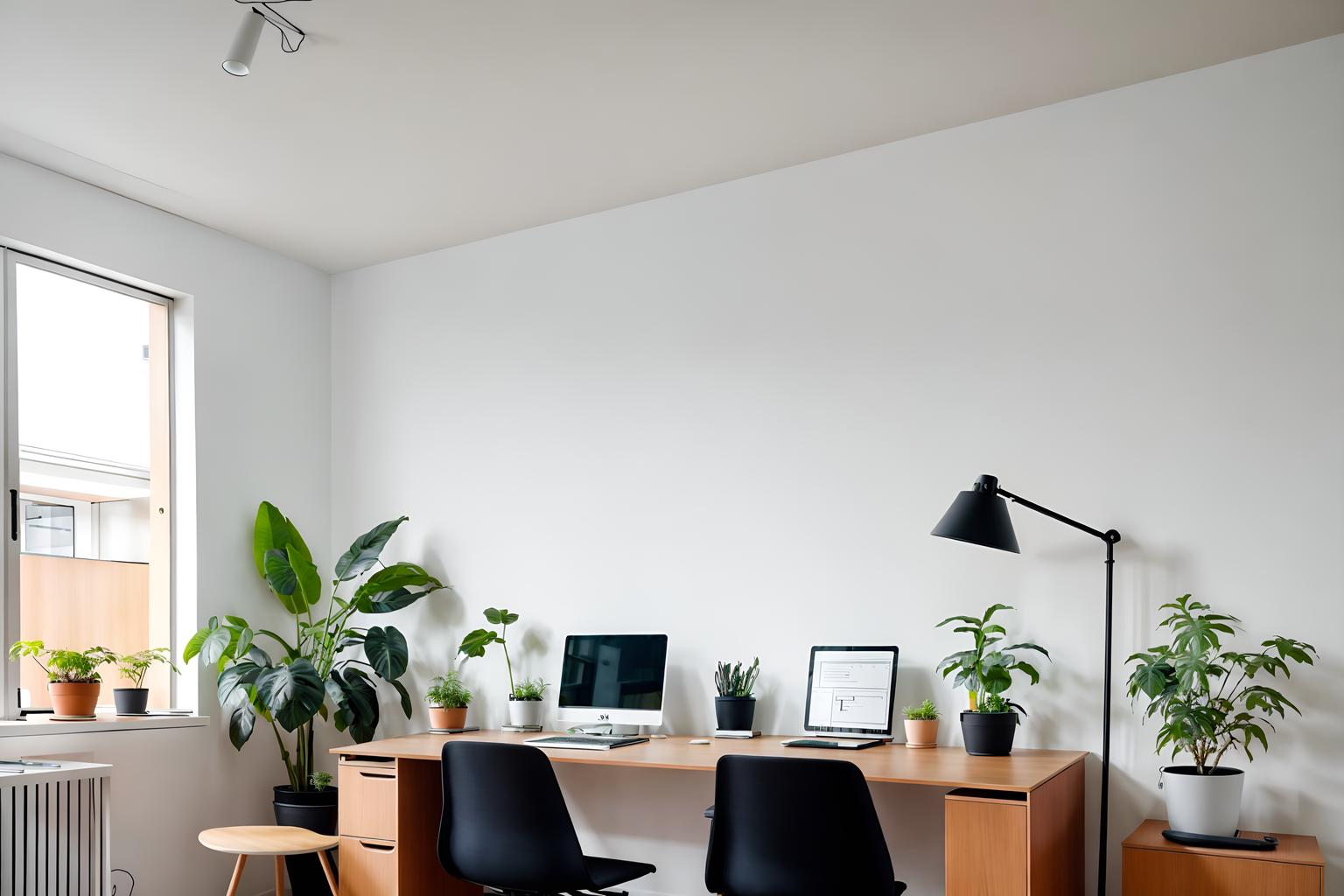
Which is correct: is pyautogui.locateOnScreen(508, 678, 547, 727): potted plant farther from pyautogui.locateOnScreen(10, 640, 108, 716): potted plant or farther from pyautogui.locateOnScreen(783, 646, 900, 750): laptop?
pyautogui.locateOnScreen(10, 640, 108, 716): potted plant

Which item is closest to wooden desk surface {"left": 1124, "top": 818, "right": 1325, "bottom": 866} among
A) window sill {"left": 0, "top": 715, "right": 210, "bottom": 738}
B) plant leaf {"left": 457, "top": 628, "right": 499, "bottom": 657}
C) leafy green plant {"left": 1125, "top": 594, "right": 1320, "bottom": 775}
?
leafy green plant {"left": 1125, "top": 594, "right": 1320, "bottom": 775}

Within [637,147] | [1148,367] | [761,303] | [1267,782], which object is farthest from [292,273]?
[1267,782]

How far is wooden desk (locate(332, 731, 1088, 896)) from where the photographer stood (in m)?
2.59

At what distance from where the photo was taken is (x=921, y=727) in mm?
3328

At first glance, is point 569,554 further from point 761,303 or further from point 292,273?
point 292,273

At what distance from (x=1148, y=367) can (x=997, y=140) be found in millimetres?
912

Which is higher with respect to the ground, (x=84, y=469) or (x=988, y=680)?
(x=84, y=469)

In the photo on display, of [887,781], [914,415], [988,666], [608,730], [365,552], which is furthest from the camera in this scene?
[365,552]

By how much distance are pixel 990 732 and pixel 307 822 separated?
103 inches

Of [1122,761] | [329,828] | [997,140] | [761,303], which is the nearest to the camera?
[1122,761]

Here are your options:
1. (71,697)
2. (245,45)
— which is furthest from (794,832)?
(71,697)

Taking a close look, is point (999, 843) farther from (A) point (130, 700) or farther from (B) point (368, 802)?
(A) point (130, 700)

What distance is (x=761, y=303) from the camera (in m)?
3.93

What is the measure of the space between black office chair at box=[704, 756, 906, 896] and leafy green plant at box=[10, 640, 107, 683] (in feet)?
7.65
